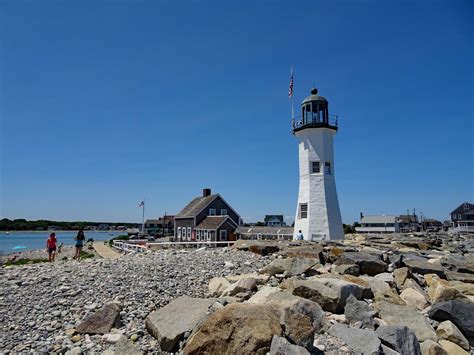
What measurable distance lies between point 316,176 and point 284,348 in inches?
652

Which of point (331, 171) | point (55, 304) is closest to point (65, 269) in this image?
point (55, 304)

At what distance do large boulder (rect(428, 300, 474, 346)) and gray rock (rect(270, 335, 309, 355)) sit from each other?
11.8 ft

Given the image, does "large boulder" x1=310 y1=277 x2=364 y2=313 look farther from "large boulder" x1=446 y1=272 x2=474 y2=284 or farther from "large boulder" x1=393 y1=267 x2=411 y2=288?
"large boulder" x1=446 y1=272 x2=474 y2=284

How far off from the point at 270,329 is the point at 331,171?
16.8 meters

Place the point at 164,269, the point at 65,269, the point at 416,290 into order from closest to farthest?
the point at 416,290, the point at 164,269, the point at 65,269

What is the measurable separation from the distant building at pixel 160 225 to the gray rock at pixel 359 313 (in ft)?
239

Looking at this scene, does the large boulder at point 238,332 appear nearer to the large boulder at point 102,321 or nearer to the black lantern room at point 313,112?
the large boulder at point 102,321

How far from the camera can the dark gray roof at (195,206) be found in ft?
126

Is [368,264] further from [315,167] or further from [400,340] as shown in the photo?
[315,167]

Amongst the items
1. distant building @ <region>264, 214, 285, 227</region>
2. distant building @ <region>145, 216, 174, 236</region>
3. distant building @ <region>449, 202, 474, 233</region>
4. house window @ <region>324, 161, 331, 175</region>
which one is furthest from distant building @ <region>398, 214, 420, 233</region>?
house window @ <region>324, 161, 331, 175</region>

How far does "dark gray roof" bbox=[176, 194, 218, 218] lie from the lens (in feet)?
126

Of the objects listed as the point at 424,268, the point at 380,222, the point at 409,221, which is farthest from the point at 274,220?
the point at 424,268

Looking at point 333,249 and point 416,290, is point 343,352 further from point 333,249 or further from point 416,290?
point 333,249

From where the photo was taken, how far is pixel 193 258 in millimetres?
11359
